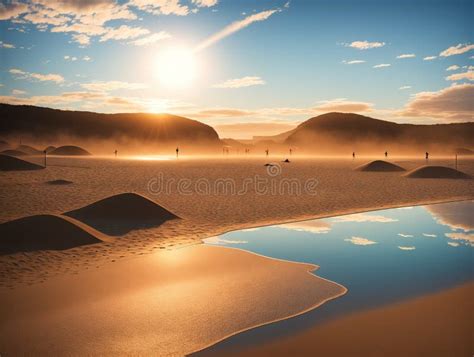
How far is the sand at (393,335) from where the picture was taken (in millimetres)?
5199

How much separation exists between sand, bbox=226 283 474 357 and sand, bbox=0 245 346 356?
830 mm

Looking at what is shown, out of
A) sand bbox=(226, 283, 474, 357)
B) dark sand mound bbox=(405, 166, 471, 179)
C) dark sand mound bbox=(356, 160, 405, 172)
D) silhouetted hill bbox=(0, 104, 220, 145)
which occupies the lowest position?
sand bbox=(226, 283, 474, 357)

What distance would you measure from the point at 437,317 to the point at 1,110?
20612 cm

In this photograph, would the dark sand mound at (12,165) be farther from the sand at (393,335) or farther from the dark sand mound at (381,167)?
the sand at (393,335)

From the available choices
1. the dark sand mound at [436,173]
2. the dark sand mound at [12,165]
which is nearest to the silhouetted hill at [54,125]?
the dark sand mound at [12,165]

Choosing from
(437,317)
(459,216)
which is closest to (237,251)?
(437,317)

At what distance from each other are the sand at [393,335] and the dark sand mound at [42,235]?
24.6ft

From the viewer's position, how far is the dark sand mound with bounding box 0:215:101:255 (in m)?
10.5

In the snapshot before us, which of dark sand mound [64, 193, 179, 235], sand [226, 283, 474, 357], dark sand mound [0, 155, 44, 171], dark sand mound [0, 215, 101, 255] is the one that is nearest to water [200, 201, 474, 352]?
sand [226, 283, 474, 357]

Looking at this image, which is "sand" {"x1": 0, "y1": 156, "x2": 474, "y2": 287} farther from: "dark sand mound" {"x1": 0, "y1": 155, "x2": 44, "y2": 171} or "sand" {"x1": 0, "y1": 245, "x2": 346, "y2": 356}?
"dark sand mound" {"x1": 0, "y1": 155, "x2": 44, "y2": 171}

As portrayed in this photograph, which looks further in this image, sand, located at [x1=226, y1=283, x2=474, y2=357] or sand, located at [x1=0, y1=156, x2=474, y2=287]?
sand, located at [x1=0, y1=156, x2=474, y2=287]

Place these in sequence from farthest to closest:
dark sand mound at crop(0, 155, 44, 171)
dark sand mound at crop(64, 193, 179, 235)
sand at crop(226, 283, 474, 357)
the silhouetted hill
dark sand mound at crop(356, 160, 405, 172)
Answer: the silhouetted hill → dark sand mound at crop(356, 160, 405, 172) → dark sand mound at crop(0, 155, 44, 171) → dark sand mound at crop(64, 193, 179, 235) → sand at crop(226, 283, 474, 357)

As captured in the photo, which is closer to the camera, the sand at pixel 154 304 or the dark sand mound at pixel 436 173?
the sand at pixel 154 304

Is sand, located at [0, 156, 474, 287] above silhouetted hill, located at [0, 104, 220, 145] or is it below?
below
